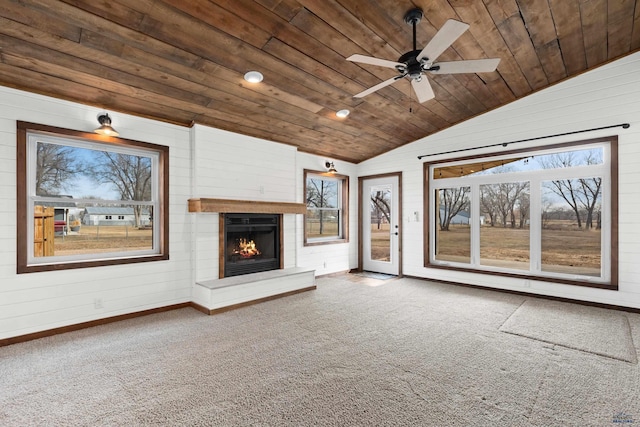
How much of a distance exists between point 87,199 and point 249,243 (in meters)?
2.20

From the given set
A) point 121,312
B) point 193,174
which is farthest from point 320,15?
point 121,312

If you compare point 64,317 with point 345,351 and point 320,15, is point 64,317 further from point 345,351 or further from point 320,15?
point 320,15

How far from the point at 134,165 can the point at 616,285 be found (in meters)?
6.37

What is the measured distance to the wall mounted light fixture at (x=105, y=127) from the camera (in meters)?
3.44

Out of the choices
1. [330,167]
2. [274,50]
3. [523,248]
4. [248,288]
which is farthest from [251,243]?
[523,248]

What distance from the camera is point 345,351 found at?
9.45ft

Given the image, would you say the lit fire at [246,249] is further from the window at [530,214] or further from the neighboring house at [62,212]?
the window at [530,214]

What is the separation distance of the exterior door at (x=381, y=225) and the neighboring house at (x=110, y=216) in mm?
4300

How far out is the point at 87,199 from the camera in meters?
3.66

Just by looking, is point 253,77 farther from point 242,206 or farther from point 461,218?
point 461,218

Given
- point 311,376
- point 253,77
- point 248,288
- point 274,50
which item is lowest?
point 311,376

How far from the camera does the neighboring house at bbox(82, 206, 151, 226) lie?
12.2ft

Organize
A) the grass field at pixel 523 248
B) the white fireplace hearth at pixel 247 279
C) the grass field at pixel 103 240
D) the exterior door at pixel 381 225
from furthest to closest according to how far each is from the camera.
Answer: the exterior door at pixel 381 225
the grass field at pixel 523 248
the white fireplace hearth at pixel 247 279
the grass field at pixel 103 240

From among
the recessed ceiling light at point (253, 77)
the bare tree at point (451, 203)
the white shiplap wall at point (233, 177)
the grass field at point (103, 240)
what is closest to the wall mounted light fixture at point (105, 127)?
the white shiplap wall at point (233, 177)
